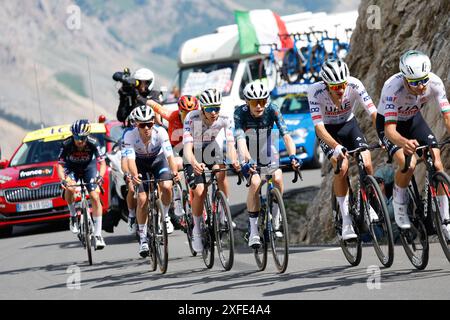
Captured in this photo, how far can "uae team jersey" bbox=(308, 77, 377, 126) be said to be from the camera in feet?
35.6

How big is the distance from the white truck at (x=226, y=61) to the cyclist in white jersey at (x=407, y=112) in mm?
14791

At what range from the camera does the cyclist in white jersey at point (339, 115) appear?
10547mm

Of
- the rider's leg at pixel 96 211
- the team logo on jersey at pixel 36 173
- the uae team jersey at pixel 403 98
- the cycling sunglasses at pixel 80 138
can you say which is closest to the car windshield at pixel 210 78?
the team logo on jersey at pixel 36 173

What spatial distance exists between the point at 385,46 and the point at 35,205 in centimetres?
631

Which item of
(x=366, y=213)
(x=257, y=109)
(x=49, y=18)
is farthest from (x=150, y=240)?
(x=49, y=18)

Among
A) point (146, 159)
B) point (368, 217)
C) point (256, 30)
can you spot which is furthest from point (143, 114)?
point (256, 30)

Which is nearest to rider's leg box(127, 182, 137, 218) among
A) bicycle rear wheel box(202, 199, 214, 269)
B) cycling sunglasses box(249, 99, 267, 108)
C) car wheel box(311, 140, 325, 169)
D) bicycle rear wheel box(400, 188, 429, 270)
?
bicycle rear wheel box(202, 199, 214, 269)

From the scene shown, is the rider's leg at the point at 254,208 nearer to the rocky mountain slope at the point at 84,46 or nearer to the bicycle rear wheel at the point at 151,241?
the bicycle rear wheel at the point at 151,241

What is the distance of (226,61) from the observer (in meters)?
26.2

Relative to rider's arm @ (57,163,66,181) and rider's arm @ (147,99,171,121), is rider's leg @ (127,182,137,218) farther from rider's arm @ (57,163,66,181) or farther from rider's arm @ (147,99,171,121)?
rider's arm @ (147,99,171,121)
